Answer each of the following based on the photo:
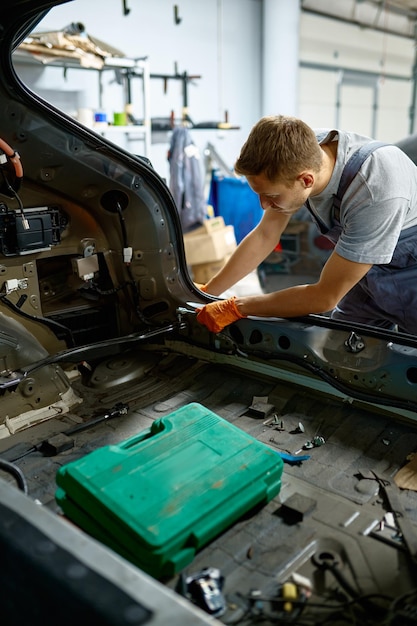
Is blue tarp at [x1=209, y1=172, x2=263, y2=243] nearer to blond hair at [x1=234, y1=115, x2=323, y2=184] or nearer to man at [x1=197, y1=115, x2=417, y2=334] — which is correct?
man at [x1=197, y1=115, x2=417, y2=334]

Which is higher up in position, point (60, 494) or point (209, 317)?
point (209, 317)

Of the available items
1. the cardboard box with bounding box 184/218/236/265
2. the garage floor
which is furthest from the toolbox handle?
the cardboard box with bounding box 184/218/236/265

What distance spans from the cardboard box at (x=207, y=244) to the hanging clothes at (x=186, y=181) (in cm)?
11

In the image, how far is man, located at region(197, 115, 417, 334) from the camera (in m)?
1.81

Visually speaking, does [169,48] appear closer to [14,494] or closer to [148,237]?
[148,237]

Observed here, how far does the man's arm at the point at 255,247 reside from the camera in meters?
2.46

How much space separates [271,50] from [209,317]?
18.2 ft

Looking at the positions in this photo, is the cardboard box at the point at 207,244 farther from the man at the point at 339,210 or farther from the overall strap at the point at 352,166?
the overall strap at the point at 352,166

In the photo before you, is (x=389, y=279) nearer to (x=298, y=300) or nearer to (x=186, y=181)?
(x=298, y=300)

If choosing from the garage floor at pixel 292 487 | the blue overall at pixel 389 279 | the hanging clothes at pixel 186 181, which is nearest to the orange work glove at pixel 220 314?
the garage floor at pixel 292 487

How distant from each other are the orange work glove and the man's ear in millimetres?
555

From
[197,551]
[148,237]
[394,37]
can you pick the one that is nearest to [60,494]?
[197,551]

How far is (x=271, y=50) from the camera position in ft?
22.1

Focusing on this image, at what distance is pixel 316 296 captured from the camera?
6.49ft
